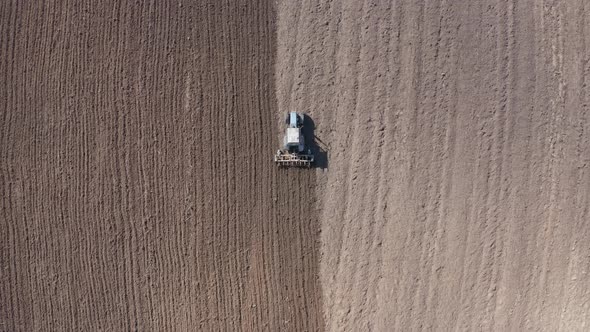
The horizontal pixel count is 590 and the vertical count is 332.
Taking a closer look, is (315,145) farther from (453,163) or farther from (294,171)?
(453,163)

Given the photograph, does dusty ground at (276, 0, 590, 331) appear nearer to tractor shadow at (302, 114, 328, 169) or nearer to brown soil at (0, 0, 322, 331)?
tractor shadow at (302, 114, 328, 169)

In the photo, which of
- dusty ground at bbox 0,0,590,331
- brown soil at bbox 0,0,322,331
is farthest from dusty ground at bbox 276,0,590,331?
brown soil at bbox 0,0,322,331

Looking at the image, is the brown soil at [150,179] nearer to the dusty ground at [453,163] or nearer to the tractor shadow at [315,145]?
the tractor shadow at [315,145]

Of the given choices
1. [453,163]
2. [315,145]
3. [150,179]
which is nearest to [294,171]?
[315,145]

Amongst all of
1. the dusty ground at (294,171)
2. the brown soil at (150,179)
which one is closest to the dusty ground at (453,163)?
the dusty ground at (294,171)

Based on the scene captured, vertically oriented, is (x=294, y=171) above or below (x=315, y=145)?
below

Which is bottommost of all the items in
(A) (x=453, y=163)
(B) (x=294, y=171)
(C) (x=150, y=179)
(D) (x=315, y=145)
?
(C) (x=150, y=179)

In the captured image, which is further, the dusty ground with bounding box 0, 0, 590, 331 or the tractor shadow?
the tractor shadow
